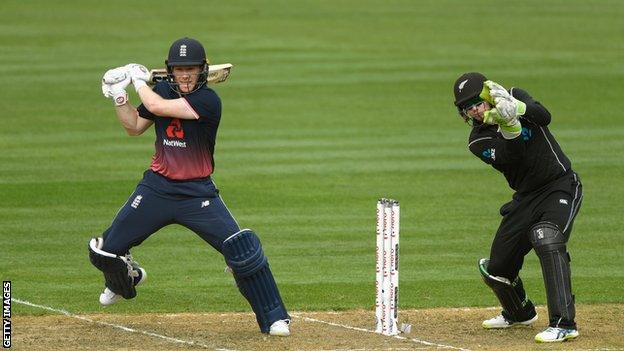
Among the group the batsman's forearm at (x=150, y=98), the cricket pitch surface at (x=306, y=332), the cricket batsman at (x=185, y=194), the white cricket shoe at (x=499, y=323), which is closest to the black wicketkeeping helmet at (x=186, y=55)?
the cricket batsman at (x=185, y=194)

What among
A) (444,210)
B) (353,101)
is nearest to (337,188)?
(444,210)

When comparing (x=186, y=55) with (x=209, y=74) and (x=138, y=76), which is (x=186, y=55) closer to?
(x=209, y=74)

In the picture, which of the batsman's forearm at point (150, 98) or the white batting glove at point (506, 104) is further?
the batsman's forearm at point (150, 98)

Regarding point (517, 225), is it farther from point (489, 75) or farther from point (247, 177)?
point (489, 75)

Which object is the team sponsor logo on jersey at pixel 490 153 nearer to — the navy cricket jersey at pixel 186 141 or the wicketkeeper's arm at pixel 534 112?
the wicketkeeper's arm at pixel 534 112

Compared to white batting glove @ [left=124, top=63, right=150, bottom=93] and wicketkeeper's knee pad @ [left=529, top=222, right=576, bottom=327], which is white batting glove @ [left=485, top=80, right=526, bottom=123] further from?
white batting glove @ [left=124, top=63, right=150, bottom=93]

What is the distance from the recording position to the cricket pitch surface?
30.8 ft

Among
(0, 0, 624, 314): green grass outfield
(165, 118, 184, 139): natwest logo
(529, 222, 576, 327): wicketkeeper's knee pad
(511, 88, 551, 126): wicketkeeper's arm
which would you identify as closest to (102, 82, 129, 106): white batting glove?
(165, 118, 184, 139): natwest logo

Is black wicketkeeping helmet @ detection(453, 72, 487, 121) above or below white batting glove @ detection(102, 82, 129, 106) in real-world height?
above

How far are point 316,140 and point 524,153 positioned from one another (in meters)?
10.9

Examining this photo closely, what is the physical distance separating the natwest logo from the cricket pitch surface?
4.83 ft

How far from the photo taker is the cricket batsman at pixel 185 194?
31.3ft

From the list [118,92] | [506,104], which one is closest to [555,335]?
[506,104]

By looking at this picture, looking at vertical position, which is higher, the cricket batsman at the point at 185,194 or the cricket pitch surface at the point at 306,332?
the cricket batsman at the point at 185,194
